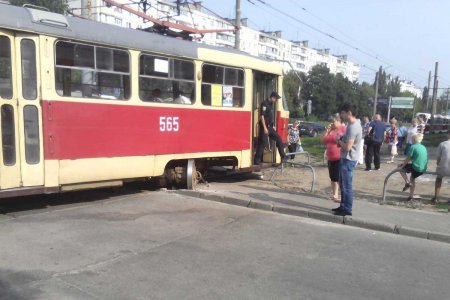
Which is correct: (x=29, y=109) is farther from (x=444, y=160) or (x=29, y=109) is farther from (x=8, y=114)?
(x=444, y=160)

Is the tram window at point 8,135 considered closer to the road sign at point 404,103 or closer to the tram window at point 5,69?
the tram window at point 5,69

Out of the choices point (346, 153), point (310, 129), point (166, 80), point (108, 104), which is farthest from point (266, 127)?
point (310, 129)

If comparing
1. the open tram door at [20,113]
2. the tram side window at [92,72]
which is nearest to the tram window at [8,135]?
the open tram door at [20,113]

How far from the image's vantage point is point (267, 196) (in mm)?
9547

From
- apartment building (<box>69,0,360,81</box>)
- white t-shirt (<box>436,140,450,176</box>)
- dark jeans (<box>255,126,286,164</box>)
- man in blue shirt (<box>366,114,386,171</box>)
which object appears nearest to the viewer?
white t-shirt (<box>436,140,450,176</box>)

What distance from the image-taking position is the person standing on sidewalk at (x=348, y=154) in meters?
7.87

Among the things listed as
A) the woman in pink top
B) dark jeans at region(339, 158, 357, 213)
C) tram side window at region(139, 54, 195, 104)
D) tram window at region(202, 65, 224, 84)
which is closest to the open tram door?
tram side window at region(139, 54, 195, 104)

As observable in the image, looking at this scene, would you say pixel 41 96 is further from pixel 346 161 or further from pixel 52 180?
pixel 346 161

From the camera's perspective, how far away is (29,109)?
280 inches

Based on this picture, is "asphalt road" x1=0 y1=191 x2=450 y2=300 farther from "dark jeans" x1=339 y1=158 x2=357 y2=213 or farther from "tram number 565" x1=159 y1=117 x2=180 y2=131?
"tram number 565" x1=159 y1=117 x2=180 y2=131

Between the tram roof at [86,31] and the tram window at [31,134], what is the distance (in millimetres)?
1246

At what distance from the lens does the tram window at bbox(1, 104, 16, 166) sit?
6863mm

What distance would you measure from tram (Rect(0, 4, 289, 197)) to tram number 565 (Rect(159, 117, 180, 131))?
21 mm

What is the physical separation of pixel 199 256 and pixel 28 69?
3977mm
